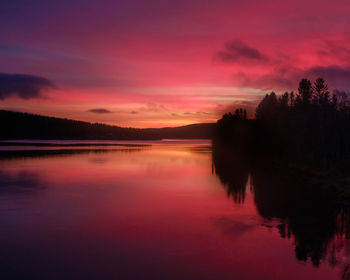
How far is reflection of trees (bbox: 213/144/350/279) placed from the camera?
16.1 metres

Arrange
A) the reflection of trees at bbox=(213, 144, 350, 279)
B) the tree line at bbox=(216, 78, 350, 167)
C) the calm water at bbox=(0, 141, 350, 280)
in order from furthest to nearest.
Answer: the tree line at bbox=(216, 78, 350, 167)
the reflection of trees at bbox=(213, 144, 350, 279)
the calm water at bbox=(0, 141, 350, 280)

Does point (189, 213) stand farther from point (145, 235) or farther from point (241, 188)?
point (241, 188)

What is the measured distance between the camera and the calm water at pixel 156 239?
13.8 m

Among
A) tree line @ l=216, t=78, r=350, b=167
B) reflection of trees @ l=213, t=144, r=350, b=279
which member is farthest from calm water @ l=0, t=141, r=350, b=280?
tree line @ l=216, t=78, r=350, b=167

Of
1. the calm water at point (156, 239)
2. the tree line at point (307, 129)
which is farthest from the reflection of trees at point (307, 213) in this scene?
the tree line at point (307, 129)

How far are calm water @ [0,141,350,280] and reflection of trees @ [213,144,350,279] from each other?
0.34 feet

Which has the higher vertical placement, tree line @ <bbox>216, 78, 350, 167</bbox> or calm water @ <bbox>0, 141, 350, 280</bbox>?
tree line @ <bbox>216, 78, 350, 167</bbox>

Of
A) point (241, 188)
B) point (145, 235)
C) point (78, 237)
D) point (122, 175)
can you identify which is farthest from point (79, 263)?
point (122, 175)

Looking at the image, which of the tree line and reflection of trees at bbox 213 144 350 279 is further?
the tree line

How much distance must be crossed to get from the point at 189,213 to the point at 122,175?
22.5 m

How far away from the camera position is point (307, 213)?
76.8 feet

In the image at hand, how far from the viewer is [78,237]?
17.7 meters

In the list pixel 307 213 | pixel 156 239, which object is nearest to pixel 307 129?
pixel 307 213

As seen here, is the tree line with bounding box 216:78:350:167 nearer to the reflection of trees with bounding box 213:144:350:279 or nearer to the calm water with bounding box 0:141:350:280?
the reflection of trees with bounding box 213:144:350:279
